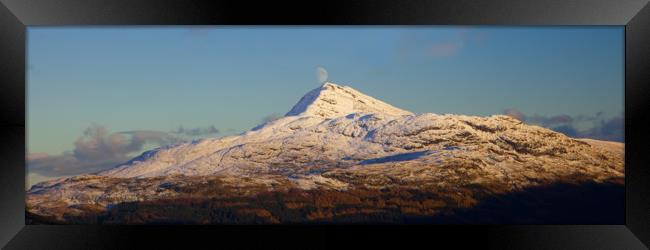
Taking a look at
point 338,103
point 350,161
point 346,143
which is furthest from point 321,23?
point 350,161

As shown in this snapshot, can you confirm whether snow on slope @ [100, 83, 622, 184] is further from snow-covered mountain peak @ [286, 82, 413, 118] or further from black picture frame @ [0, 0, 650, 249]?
black picture frame @ [0, 0, 650, 249]

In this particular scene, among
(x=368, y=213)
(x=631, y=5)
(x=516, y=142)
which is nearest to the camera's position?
(x=631, y=5)

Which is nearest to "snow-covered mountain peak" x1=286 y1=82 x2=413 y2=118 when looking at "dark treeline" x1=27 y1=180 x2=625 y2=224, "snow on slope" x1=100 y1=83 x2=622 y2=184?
"snow on slope" x1=100 y1=83 x2=622 y2=184

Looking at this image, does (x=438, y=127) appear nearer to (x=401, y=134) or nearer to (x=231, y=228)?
(x=401, y=134)

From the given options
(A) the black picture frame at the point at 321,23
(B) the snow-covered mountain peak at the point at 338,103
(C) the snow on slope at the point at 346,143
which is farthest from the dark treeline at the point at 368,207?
(A) the black picture frame at the point at 321,23

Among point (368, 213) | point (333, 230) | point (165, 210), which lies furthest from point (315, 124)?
point (333, 230)

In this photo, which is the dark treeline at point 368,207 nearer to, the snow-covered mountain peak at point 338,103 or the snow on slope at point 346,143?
the snow on slope at point 346,143
